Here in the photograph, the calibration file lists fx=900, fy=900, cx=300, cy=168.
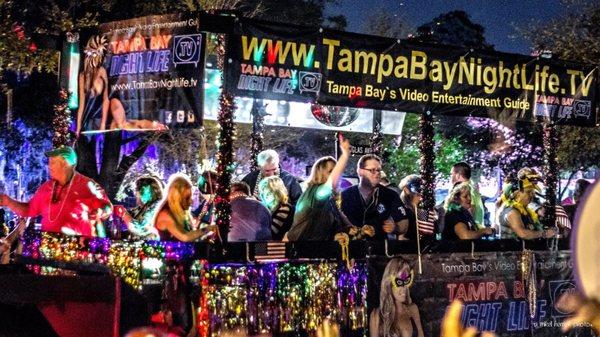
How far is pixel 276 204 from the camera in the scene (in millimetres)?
11031

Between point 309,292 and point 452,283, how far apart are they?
1.97 metres

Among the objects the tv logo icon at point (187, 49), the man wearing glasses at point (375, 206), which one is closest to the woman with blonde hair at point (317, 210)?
the man wearing glasses at point (375, 206)

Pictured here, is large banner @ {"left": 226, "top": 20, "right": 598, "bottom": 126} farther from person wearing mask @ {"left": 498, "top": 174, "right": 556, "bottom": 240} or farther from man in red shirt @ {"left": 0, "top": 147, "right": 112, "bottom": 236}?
man in red shirt @ {"left": 0, "top": 147, "right": 112, "bottom": 236}

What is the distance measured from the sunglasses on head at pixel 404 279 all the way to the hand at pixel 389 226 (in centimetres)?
104

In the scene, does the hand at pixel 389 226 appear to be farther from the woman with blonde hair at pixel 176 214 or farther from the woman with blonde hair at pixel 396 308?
the woman with blonde hair at pixel 176 214

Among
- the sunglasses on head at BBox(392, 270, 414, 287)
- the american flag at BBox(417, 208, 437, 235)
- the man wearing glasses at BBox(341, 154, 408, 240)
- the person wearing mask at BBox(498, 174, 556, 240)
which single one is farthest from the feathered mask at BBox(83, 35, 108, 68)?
the person wearing mask at BBox(498, 174, 556, 240)

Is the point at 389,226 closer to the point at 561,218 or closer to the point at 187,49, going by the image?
the point at 561,218

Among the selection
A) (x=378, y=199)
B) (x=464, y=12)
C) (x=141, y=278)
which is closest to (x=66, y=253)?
(x=141, y=278)

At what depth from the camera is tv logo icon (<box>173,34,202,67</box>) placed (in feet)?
28.1

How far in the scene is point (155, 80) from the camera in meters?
9.00

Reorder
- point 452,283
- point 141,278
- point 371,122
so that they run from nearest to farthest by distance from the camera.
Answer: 1. point 141,278
2. point 452,283
3. point 371,122

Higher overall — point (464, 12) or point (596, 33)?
point (464, 12)

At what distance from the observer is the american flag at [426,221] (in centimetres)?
1051

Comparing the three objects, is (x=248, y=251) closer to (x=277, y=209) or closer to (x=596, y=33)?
(x=277, y=209)
